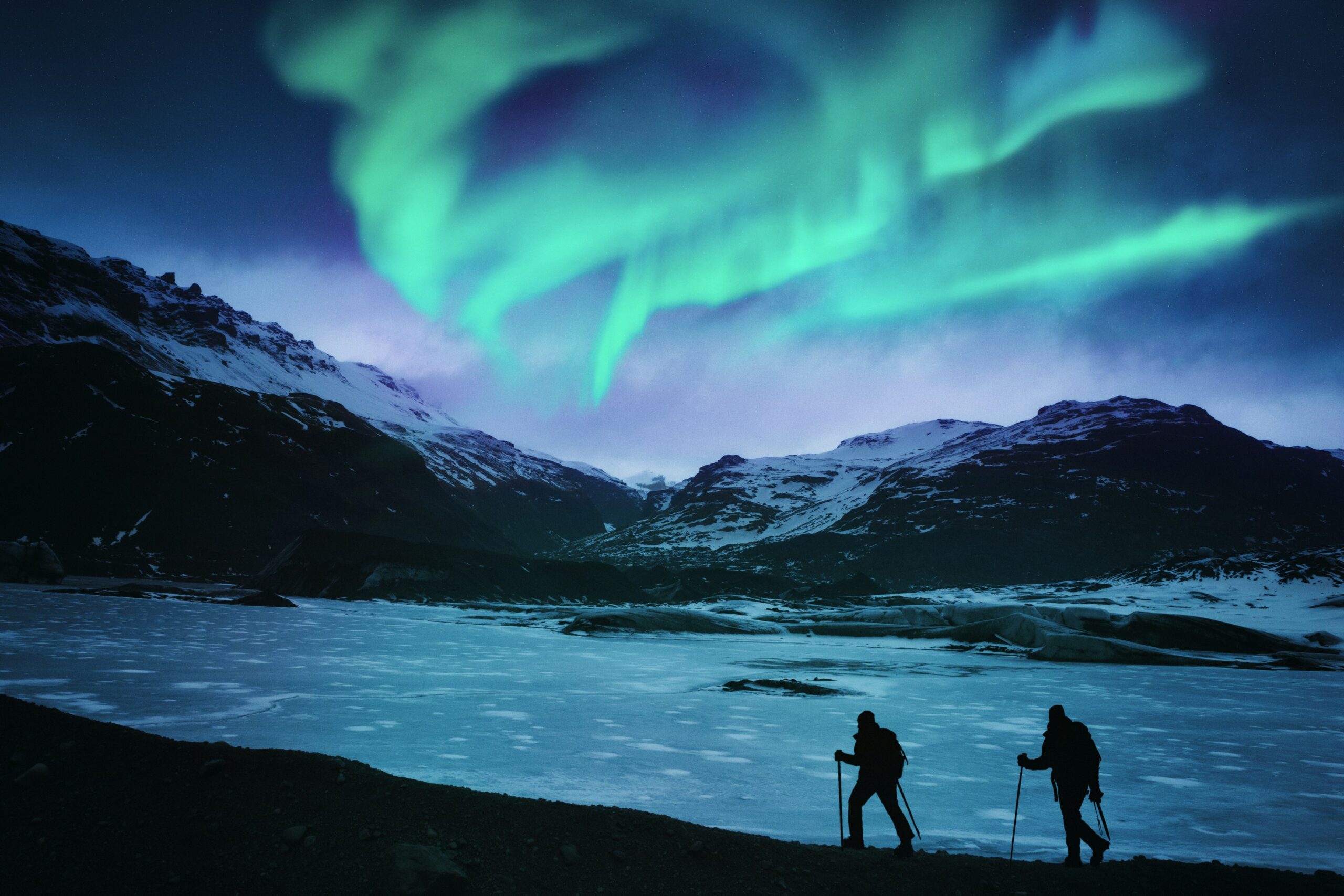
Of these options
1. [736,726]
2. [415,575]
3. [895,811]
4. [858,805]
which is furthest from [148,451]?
[895,811]

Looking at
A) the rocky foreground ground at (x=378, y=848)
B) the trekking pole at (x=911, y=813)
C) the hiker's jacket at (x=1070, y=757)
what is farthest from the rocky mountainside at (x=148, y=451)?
the hiker's jacket at (x=1070, y=757)

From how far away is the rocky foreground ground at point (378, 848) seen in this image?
232 inches

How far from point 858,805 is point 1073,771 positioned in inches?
94.2

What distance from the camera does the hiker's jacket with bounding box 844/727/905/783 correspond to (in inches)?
309

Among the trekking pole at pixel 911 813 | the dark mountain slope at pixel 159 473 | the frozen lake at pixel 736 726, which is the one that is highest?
the dark mountain slope at pixel 159 473

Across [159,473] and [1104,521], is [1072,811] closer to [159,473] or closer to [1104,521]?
[159,473]

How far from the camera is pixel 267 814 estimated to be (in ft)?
22.1

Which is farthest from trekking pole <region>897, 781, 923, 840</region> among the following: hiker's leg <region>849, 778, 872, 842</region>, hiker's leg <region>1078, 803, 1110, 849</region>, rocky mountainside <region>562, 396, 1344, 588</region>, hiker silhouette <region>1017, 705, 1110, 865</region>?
rocky mountainside <region>562, 396, 1344, 588</region>

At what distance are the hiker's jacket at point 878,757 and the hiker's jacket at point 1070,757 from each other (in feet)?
4.62

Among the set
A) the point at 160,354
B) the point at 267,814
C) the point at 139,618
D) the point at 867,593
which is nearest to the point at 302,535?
the point at 139,618

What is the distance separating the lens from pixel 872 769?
791 cm

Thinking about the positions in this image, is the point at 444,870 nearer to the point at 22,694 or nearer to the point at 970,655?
the point at 22,694

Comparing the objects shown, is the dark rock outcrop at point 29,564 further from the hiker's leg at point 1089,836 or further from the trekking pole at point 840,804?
the hiker's leg at point 1089,836

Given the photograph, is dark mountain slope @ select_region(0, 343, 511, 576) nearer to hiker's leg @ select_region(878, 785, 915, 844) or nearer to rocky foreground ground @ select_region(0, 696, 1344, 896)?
rocky foreground ground @ select_region(0, 696, 1344, 896)
